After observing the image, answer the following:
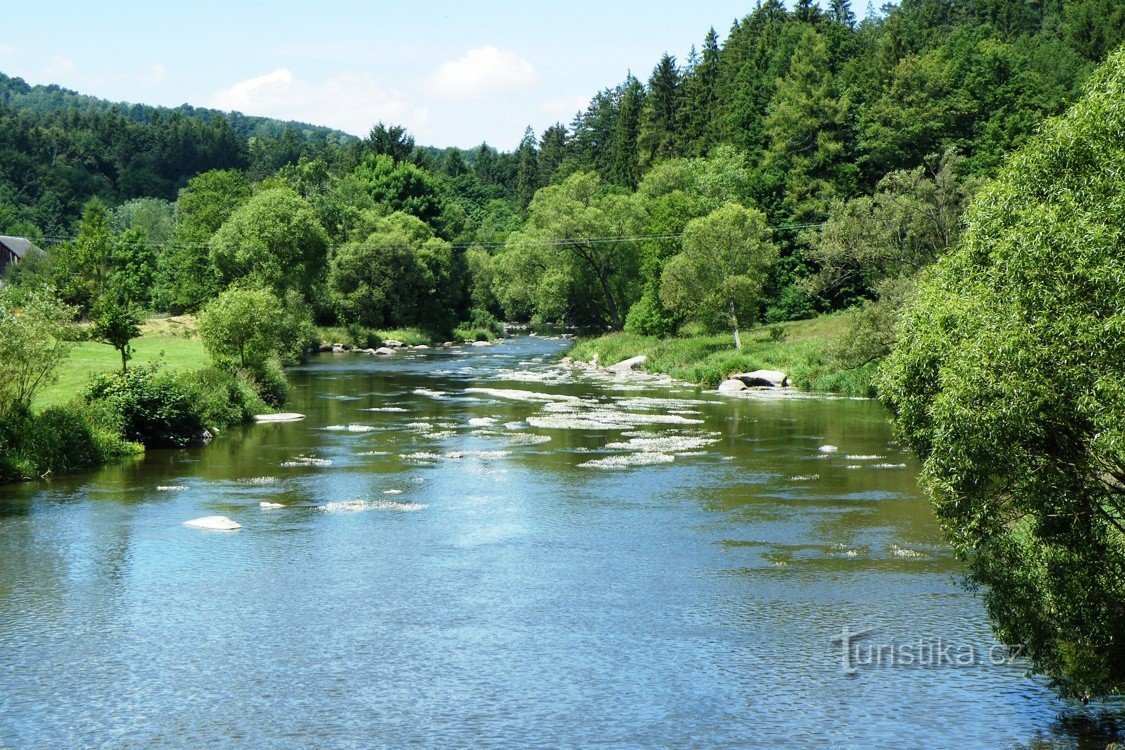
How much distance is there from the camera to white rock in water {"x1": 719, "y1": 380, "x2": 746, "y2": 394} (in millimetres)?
62522

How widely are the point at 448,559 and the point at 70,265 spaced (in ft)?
260

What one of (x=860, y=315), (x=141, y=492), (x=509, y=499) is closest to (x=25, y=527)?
(x=141, y=492)

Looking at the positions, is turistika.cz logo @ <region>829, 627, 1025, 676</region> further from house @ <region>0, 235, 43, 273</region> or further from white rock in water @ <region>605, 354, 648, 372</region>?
house @ <region>0, 235, 43, 273</region>

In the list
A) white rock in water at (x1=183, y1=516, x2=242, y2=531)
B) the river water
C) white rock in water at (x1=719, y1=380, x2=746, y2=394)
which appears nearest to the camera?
the river water

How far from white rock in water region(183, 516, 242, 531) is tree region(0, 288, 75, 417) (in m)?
10.3

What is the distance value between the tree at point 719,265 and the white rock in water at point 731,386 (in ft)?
30.1

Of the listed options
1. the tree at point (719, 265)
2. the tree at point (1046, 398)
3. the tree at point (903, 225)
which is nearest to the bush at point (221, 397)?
the tree at point (719, 265)

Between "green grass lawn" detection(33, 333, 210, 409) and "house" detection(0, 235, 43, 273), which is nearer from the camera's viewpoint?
"green grass lawn" detection(33, 333, 210, 409)

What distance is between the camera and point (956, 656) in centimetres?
1986

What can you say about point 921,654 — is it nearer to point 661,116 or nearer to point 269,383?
point 269,383

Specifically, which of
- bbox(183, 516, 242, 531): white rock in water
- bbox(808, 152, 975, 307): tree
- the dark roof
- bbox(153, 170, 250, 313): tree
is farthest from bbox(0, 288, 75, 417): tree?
the dark roof

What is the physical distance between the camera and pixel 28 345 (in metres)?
35.3

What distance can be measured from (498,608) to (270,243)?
71.3 m

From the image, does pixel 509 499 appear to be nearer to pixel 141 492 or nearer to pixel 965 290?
pixel 141 492
